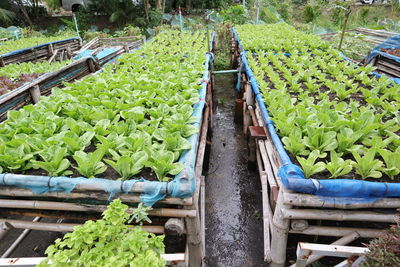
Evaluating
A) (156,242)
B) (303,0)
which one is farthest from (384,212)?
(303,0)

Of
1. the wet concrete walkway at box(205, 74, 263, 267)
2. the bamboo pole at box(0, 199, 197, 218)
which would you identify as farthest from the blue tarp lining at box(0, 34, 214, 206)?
the wet concrete walkway at box(205, 74, 263, 267)

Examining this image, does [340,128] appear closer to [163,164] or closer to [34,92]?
[163,164]

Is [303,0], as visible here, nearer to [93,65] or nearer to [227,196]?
[93,65]

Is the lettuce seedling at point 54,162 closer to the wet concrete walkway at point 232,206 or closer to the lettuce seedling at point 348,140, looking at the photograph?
the wet concrete walkway at point 232,206

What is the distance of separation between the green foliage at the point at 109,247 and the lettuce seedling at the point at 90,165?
30.1 inches

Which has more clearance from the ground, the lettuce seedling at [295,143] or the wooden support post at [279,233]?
the lettuce seedling at [295,143]

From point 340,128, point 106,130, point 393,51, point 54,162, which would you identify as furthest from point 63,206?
point 393,51

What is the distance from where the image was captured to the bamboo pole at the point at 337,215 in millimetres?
1850

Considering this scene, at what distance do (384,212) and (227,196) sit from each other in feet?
7.07

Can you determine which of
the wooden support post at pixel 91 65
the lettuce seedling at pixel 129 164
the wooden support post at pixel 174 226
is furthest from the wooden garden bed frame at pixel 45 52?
the wooden support post at pixel 174 226

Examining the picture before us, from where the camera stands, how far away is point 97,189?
72.5 inches

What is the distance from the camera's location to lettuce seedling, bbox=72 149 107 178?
1.98m

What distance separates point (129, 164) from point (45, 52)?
958 centimetres

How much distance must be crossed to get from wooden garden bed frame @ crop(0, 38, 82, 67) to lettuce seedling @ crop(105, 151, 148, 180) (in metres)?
7.33
